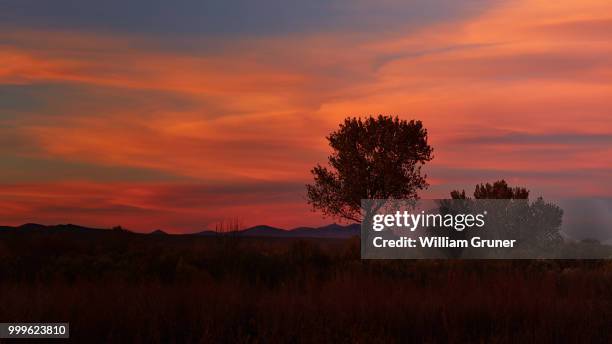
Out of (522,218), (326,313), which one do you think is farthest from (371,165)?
(326,313)

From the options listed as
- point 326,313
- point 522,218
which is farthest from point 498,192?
point 326,313

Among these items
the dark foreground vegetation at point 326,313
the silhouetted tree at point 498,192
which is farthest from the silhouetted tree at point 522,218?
the dark foreground vegetation at point 326,313

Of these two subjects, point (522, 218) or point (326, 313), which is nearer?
point (326, 313)

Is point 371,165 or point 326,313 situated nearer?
point 326,313

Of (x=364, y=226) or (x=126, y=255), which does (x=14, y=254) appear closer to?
(x=126, y=255)

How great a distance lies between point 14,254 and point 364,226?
92.4 ft

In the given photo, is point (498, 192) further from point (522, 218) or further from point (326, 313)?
point (326, 313)

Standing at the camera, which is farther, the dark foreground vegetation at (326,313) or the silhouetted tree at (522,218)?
the silhouetted tree at (522,218)

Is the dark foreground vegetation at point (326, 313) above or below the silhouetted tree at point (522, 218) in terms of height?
below

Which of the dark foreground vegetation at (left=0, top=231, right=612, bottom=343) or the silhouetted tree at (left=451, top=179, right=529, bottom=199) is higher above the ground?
the silhouetted tree at (left=451, top=179, right=529, bottom=199)

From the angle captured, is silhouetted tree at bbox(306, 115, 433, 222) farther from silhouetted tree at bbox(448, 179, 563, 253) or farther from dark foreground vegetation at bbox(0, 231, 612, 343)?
dark foreground vegetation at bbox(0, 231, 612, 343)

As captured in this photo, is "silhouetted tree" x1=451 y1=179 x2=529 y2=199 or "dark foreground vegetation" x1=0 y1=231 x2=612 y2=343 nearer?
"dark foreground vegetation" x1=0 y1=231 x2=612 y2=343

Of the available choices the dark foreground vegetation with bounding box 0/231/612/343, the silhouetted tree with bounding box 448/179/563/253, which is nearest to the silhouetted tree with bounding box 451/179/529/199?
the silhouetted tree with bounding box 448/179/563/253

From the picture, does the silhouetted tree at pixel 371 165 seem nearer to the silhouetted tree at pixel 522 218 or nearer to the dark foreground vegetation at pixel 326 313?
the silhouetted tree at pixel 522 218
